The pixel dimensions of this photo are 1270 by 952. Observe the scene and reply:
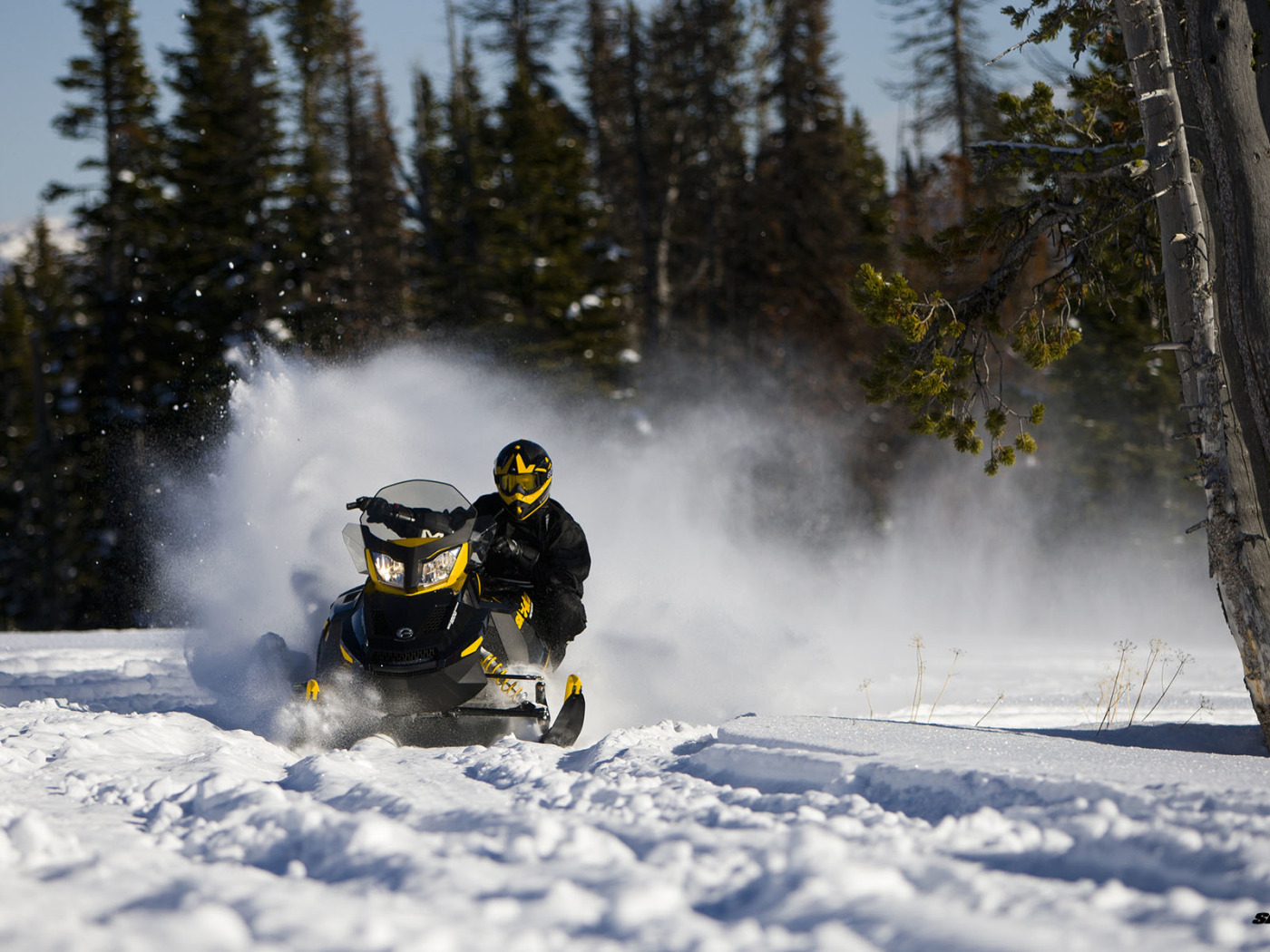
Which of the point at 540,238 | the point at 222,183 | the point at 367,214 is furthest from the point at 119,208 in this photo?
the point at 540,238

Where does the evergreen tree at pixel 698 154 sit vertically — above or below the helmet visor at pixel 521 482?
above

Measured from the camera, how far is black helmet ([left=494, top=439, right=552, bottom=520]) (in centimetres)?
674

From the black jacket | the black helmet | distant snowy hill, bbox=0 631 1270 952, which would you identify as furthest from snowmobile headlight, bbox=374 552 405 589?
the black helmet

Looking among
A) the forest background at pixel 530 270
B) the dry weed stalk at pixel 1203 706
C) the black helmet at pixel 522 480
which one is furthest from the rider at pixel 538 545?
the forest background at pixel 530 270

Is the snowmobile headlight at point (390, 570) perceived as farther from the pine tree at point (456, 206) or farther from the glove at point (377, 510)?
the pine tree at point (456, 206)

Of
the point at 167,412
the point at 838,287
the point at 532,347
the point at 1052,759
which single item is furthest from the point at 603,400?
the point at 1052,759

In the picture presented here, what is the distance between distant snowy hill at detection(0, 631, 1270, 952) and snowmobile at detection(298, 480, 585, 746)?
62cm

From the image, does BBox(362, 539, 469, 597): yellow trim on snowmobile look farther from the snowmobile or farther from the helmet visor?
the helmet visor

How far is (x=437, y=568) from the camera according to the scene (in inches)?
227

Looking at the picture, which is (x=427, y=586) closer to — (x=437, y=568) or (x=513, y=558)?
(x=437, y=568)

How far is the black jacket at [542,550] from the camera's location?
6.62 metres

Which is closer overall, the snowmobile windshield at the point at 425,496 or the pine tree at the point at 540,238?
the snowmobile windshield at the point at 425,496

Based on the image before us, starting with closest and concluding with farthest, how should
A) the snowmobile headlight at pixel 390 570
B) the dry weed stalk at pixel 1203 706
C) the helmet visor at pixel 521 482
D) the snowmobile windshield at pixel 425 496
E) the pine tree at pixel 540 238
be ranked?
the snowmobile headlight at pixel 390 570
the snowmobile windshield at pixel 425 496
the helmet visor at pixel 521 482
the dry weed stalk at pixel 1203 706
the pine tree at pixel 540 238

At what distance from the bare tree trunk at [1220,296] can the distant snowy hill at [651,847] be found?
1.71m
